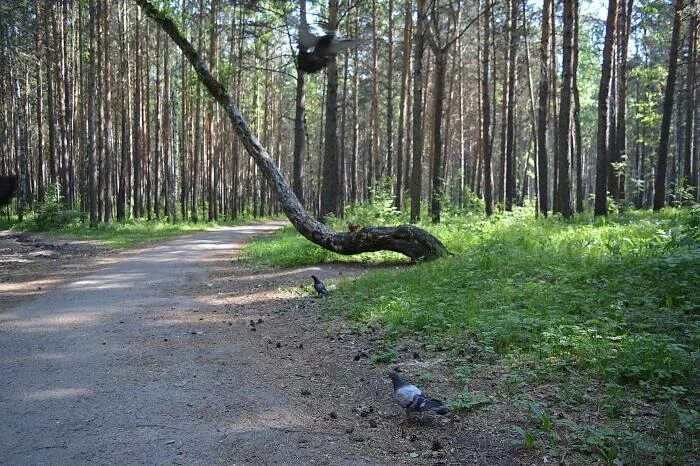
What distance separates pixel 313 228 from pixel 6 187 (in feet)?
23.9

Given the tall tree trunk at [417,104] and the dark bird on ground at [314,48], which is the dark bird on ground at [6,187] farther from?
the tall tree trunk at [417,104]

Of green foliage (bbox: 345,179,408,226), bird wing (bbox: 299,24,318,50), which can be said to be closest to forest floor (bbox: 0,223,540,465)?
bird wing (bbox: 299,24,318,50)

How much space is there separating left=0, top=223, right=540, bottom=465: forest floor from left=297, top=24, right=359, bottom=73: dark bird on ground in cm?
524

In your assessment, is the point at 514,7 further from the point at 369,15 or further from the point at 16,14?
the point at 16,14

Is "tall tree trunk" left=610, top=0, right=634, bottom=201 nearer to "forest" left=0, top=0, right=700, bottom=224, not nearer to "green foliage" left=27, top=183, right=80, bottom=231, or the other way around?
"forest" left=0, top=0, right=700, bottom=224

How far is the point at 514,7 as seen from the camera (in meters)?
20.7

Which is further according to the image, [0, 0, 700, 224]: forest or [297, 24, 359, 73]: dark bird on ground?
[0, 0, 700, 224]: forest

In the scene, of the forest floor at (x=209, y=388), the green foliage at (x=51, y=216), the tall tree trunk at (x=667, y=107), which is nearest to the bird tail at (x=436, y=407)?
the forest floor at (x=209, y=388)

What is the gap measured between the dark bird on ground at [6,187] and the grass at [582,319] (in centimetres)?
456

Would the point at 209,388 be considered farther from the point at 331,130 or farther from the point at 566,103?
the point at 566,103

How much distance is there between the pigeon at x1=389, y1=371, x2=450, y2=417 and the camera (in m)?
3.81

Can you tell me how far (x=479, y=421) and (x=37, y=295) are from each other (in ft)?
29.1

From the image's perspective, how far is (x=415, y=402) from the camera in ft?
12.7

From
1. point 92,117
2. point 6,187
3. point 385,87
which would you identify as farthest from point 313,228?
point 385,87
